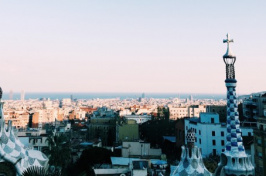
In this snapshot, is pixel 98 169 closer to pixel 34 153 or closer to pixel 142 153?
pixel 34 153

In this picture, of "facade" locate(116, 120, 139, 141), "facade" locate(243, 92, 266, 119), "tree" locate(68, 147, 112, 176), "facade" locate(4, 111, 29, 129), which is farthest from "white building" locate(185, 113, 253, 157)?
"facade" locate(4, 111, 29, 129)

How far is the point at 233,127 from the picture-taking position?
12.6 meters

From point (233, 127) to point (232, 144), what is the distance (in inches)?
30.4

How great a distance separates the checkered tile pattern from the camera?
1227 centimetres

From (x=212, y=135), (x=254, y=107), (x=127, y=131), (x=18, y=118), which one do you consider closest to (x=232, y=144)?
(x=212, y=135)

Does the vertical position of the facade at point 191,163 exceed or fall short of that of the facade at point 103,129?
it exceeds it

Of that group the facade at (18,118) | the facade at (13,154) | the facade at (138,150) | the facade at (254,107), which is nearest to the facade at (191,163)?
the facade at (13,154)

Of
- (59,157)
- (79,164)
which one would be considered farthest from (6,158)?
(79,164)

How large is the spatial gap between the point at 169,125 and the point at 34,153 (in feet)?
161

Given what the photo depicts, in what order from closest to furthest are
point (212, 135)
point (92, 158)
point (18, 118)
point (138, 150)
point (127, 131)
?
point (92, 158), point (138, 150), point (212, 135), point (127, 131), point (18, 118)

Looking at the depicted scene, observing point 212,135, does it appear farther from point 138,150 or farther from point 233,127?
point 233,127

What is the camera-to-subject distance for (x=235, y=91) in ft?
43.1

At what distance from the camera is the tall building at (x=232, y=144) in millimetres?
11695

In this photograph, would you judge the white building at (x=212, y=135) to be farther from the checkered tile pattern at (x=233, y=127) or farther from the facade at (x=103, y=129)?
the checkered tile pattern at (x=233, y=127)
